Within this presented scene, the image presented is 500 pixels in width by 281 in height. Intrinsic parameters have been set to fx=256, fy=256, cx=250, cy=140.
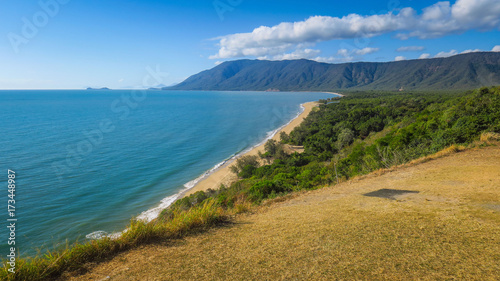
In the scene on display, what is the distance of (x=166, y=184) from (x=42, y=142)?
99.7 ft

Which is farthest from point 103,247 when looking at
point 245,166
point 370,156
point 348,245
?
point 245,166

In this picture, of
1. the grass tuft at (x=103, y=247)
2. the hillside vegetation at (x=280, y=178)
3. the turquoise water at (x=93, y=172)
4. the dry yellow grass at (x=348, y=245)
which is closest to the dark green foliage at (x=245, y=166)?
the hillside vegetation at (x=280, y=178)

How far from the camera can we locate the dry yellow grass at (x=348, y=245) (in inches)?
200

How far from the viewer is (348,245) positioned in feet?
20.1

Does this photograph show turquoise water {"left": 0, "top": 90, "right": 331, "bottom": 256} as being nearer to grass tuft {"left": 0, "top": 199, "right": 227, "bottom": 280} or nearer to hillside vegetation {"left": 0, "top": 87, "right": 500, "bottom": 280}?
hillside vegetation {"left": 0, "top": 87, "right": 500, "bottom": 280}

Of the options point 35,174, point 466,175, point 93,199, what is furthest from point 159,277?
point 35,174

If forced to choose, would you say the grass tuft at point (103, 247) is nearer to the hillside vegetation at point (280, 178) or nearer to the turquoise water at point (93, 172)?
the hillside vegetation at point (280, 178)

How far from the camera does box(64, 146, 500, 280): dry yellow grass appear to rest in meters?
5.08

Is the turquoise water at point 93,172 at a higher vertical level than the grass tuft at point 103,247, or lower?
lower

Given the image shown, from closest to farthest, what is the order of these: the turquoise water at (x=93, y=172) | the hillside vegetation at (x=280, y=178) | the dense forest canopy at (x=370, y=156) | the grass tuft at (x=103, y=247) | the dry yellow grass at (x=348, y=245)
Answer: the grass tuft at (x=103, y=247), the dry yellow grass at (x=348, y=245), the hillside vegetation at (x=280, y=178), the dense forest canopy at (x=370, y=156), the turquoise water at (x=93, y=172)

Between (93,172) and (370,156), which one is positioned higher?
(370,156)

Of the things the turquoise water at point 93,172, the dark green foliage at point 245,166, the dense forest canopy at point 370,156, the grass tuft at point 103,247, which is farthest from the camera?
the dark green foliage at point 245,166

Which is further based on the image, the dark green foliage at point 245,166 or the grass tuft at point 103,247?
the dark green foliage at point 245,166

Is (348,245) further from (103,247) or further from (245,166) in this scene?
(245,166)
